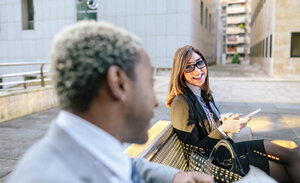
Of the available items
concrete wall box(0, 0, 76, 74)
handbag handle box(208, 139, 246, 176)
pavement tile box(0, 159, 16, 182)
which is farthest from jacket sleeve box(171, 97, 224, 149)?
concrete wall box(0, 0, 76, 74)

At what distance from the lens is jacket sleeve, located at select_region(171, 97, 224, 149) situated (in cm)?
266

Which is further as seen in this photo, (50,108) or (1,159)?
(50,108)

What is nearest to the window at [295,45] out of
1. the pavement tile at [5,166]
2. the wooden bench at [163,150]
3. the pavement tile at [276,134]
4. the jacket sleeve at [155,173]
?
the pavement tile at [276,134]

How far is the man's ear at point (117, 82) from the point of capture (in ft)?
2.96

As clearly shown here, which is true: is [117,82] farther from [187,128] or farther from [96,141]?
[187,128]

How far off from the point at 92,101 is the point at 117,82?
0.32ft

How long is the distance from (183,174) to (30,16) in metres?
31.0

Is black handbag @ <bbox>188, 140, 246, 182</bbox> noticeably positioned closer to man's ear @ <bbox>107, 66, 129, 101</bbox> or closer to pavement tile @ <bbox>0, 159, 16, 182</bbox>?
man's ear @ <bbox>107, 66, 129, 101</bbox>

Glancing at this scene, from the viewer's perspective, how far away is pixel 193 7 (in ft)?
86.6

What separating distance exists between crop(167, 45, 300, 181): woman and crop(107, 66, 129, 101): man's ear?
1859mm

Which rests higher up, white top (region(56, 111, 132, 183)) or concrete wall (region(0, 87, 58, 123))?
white top (region(56, 111, 132, 183))

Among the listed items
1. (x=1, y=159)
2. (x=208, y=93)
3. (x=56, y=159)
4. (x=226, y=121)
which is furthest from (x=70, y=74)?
(x=1, y=159)

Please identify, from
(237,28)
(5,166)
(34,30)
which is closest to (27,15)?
(34,30)

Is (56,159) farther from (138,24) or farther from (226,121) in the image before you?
(138,24)
